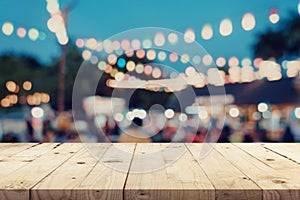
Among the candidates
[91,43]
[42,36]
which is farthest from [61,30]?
[42,36]

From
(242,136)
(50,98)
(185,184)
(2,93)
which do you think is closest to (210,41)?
(242,136)

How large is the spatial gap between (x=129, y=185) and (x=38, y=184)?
0.16m

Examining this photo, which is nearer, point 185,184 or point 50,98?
point 185,184

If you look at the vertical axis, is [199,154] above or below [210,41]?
below

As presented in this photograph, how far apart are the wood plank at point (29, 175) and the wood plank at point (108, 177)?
3.7 inches

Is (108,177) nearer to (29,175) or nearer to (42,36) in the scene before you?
(29,175)

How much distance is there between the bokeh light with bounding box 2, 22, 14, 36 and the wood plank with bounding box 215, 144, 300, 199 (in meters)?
4.35

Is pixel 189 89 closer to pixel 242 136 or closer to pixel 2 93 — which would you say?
pixel 242 136

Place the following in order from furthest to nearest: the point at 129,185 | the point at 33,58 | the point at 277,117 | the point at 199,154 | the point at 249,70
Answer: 1. the point at 33,58
2. the point at 277,117
3. the point at 249,70
4. the point at 199,154
5. the point at 129,185

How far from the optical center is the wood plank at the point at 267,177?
2.29 ft

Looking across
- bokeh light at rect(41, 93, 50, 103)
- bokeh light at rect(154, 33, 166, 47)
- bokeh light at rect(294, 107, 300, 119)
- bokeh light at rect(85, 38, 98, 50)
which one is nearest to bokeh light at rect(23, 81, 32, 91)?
bokeh light at rect(41, 93, 50, 103)

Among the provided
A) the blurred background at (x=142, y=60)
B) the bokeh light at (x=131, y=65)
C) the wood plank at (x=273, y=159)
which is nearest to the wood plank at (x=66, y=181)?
the wood plank at (x=273, y=159)

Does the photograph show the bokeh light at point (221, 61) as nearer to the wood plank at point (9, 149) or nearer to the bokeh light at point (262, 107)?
the bokeh light at point (262, 107)

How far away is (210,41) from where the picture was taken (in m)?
5.03
